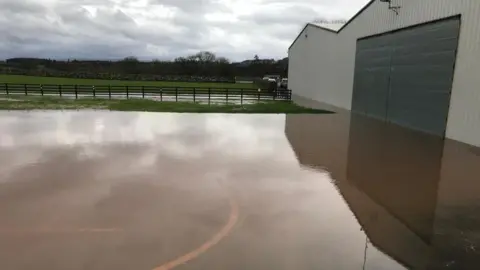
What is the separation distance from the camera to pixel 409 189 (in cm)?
682

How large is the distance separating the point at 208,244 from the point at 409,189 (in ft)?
14.2

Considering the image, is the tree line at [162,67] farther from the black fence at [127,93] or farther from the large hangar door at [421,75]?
the large hangar door at [421,75]

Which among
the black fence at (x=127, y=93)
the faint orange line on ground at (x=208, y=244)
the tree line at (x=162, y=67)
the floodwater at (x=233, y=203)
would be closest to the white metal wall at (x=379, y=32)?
the floodwater at (x=233, y=203)

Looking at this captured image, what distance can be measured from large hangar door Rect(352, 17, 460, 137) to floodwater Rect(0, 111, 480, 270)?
2.48 m

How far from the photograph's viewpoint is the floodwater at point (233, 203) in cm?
411

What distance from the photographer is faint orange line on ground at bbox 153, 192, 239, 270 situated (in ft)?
12.7

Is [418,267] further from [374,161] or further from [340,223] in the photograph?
[374,161]

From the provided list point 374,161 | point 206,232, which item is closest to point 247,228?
point 206,232

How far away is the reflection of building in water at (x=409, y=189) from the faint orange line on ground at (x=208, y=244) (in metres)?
1.82

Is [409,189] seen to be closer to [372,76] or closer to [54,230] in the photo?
[54,230]

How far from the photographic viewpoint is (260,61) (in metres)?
83.3

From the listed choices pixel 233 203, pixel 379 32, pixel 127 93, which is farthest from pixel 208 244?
pixel 127 93

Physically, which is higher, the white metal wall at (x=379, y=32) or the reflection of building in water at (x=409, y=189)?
the white metal wall at (x=379, y=32)

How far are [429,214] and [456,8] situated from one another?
965 centimetres
